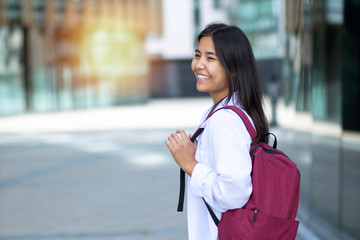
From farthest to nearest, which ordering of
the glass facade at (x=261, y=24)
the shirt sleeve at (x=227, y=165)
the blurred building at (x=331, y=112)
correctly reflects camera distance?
1. the glass facade at (x=261, y=24)
2. the blurred building at (x=331, y=112)
3. the shirt sleeve at (x=227, y=165)

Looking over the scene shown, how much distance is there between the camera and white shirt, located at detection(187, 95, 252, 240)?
5.45ft

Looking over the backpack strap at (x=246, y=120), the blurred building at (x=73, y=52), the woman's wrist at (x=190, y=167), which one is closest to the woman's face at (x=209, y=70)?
the backpack strap at (x=246, y=120)

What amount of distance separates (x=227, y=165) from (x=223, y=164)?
0.05 ft

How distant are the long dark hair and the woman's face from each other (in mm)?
27

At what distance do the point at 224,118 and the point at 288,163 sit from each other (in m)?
0.29

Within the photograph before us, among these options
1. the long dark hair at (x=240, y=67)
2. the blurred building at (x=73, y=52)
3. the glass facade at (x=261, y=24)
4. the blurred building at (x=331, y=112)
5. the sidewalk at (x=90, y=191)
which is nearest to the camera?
the long dark hair at (x=240, y=67)

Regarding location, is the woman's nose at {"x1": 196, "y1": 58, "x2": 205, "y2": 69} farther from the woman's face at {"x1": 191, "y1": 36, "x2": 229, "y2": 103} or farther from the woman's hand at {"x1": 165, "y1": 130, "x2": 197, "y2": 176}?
the woman's hand at {"x1": 165, "y1": 130, "x2": 197, "y2": 176}

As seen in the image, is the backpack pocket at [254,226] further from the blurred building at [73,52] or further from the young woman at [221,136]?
the blurred building at [73,52]

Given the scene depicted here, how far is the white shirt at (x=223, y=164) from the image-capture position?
166cm

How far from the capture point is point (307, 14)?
205 inches

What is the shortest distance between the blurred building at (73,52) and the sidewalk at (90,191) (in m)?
14.5

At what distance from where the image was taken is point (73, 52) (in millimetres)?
29938

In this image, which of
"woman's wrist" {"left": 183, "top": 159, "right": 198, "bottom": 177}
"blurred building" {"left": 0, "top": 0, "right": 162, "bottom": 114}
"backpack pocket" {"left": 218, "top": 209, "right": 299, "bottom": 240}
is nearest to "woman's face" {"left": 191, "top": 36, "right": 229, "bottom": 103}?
"woman's wrist" {"left": 183, "top": 159, "right": 198, "bottom": 177}

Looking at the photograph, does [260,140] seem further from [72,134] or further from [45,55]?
[45,55]
